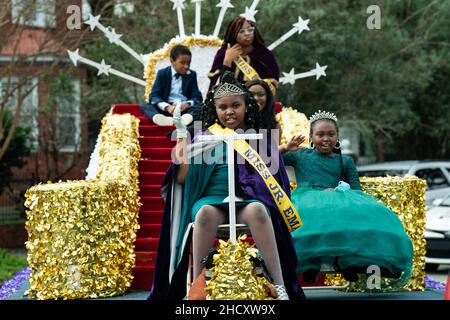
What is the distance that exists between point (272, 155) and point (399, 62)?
1532cm

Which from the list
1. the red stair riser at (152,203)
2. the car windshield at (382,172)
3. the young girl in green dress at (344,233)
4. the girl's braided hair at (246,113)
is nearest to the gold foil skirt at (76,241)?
the red stair riser at (152,203)

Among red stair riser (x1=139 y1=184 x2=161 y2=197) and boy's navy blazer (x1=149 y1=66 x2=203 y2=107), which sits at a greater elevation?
boy's navy blazer (x1=149 y1=66 x2=203 y2=107)

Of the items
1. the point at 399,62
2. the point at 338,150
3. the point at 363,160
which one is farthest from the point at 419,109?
the point at 338,150

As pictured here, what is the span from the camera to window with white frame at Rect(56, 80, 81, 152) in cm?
2248

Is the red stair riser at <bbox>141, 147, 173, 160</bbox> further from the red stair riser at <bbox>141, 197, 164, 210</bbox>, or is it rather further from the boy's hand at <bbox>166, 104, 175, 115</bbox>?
the red stair riser at <bbox>141, 197, 164, 210</bbox>

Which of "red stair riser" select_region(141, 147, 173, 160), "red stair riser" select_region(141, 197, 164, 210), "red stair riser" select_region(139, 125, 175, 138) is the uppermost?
"red stair riser" select_region(139, 125, 175, 138)

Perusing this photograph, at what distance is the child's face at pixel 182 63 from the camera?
1180 cm

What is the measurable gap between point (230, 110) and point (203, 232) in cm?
88

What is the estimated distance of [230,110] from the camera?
273 inches

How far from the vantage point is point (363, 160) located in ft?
106

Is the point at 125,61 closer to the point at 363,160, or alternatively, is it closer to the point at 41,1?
the point at 41,1

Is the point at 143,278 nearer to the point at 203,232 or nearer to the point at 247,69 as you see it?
the point at 247,69

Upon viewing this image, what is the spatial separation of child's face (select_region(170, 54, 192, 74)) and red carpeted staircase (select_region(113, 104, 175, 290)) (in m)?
0.70

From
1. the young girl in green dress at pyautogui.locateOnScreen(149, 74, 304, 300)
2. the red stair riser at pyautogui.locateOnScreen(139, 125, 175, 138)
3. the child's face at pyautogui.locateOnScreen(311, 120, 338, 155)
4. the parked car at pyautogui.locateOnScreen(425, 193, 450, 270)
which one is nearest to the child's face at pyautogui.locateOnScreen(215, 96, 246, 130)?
the young girl in green dress at pyautogui.locateOnScreen(149, 74, 304, 300)
